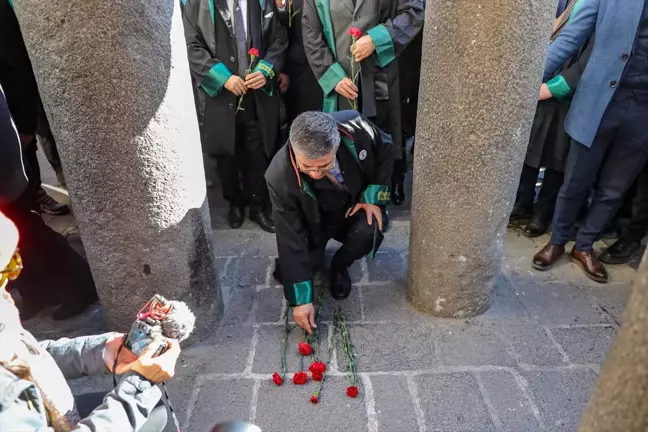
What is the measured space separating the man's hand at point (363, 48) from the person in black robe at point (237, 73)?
620 millimetres

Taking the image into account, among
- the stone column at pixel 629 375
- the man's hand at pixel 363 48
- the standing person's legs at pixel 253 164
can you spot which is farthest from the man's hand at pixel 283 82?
the stone column at pixel 629 375

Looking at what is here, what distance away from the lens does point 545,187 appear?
164 inches

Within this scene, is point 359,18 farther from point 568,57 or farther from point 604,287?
point 604,287

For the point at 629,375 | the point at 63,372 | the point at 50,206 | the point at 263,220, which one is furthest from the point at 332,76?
the point at 629,375

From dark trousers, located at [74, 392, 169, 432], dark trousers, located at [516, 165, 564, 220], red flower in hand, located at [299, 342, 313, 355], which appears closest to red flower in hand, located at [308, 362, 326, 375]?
red flower in hand, located at [299, 342, 313, 355]

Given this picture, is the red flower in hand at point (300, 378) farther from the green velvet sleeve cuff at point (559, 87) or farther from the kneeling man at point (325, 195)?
the green velvet sleeve cuff at point (559, 87)

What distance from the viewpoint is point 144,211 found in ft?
8.54

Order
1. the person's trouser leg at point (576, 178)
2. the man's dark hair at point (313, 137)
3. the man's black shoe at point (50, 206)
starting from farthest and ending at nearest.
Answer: the man's black shoe at point (50, 206) < the person's trouser leg at point (576, 178) < the man's dark hair at point (313, 137)

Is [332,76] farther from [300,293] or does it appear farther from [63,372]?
[63,372]

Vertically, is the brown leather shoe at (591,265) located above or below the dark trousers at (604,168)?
below

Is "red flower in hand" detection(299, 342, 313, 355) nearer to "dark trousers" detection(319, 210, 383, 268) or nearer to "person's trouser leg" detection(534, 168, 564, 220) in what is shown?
"dark trousers" detection(319, 210, 383, 268)

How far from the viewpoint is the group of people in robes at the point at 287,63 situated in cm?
372

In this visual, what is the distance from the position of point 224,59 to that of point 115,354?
2645 millimetres

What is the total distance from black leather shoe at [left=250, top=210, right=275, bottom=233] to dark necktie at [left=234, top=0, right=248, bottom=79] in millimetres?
1180
